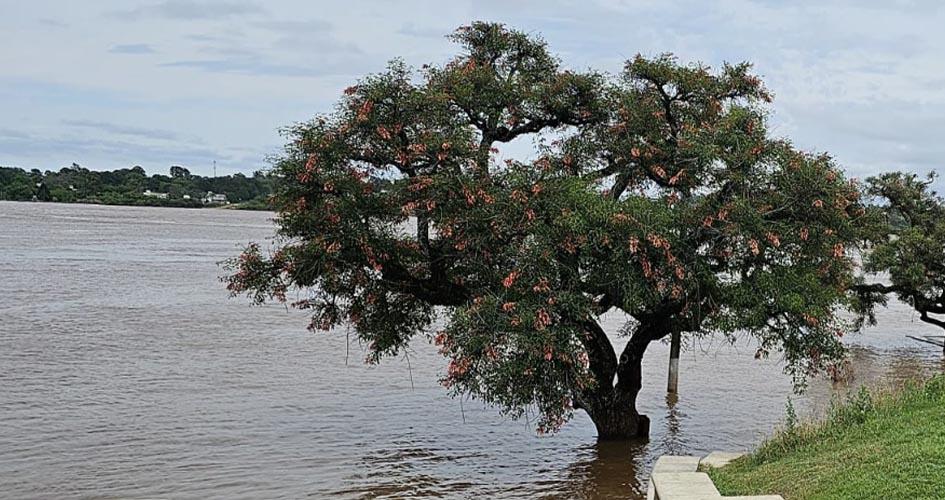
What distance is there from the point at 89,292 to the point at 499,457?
30.1 m

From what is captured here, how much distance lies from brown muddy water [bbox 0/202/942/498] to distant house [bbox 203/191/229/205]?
105 m

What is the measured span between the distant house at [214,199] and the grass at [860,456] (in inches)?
5264

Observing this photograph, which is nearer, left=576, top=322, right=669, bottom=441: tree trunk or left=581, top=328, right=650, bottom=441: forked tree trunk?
left=576, top=322, right=669, bottom=441: tree trunk

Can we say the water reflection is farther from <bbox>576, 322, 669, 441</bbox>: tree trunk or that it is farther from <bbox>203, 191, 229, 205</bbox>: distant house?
<bbox>203, 191, 229, 205</bbox>: distant house

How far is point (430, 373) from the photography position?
25.4 meters

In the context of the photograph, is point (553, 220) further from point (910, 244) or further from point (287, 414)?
point (910, 244)

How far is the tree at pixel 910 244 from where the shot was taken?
28.2m

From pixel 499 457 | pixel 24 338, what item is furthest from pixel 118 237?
pixel 499 457

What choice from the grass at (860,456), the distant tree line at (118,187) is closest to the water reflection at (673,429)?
the grass at (860,456)

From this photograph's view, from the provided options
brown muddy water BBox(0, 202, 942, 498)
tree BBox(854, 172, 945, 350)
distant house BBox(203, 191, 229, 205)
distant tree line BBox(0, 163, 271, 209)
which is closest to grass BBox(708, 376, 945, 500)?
brown muddy water BBox(0, 202, 942, 498)

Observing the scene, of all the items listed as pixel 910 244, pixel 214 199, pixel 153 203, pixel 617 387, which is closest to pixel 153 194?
pixel 153 203

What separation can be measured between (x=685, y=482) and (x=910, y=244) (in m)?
20.8

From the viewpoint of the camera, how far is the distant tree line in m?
131

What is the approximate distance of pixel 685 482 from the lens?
10328mm
